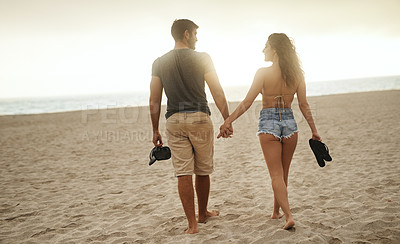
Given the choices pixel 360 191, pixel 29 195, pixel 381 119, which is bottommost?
pixel 29 195

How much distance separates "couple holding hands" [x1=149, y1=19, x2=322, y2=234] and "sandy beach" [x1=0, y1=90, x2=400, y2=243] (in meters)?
0.47

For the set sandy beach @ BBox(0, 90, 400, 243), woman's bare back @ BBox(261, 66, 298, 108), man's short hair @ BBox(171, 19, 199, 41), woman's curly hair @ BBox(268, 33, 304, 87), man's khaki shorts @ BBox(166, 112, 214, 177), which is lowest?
sandy beach @ BBox(0, 90, 400, 243)

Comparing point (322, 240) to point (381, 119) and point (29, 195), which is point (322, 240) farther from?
point (381, 119)

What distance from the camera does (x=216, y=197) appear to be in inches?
169

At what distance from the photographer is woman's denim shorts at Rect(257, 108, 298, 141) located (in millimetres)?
2812

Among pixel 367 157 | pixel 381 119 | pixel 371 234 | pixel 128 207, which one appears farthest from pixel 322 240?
pixel 381 119

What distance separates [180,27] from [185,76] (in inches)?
20.5

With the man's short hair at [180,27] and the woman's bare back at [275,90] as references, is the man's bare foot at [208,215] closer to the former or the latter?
the woman's bare back at [275,90]

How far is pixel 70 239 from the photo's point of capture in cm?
319

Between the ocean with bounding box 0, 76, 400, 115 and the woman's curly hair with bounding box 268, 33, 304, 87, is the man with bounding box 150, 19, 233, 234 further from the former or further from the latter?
the ocean with bounding box 0, 76, 400, 115

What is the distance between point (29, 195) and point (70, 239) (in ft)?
7.24

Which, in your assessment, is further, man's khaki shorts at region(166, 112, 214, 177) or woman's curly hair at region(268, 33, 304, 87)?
man's khaki shorts at region(166, 112, 214, 177)

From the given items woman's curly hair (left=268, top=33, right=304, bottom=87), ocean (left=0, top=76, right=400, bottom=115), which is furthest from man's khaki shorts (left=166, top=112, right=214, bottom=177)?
ocean (left=0, top=76, right=400, bottom=115)

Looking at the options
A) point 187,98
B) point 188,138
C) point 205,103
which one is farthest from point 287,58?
point 188,138
